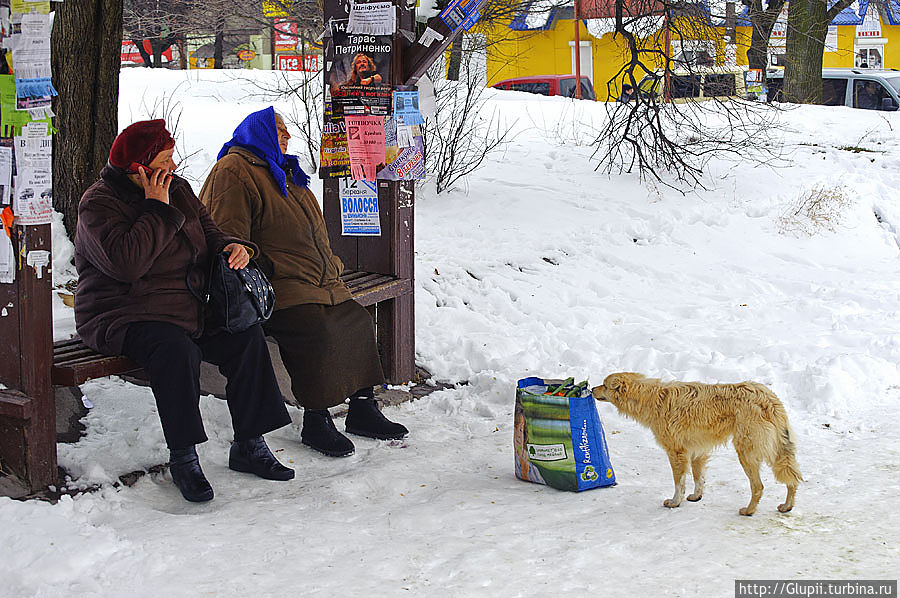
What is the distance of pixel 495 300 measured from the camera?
6.98 metres

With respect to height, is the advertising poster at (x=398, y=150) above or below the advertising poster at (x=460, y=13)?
below

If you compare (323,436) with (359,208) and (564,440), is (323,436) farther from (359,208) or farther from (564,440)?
(359,208)

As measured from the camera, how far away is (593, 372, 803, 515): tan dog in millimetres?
3588

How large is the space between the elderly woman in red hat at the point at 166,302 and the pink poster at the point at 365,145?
4.39 ft

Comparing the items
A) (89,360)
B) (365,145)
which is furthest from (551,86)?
(89,360)

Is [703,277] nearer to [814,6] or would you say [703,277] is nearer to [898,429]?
[898,429]

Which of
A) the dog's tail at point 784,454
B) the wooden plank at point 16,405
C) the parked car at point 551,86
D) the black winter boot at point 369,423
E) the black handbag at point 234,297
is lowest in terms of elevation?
the black winter boot at point 369,423

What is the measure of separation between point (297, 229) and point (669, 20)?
185 inches

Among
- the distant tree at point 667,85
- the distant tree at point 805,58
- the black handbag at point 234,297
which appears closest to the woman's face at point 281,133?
the black handbag at point 234,297

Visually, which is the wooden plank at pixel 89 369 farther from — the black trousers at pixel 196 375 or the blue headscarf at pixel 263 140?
the blue headscarf at pixel 263 140

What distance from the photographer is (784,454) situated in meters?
3.63

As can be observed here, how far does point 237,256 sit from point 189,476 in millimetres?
964

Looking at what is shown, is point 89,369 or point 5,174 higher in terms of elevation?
point 5,174

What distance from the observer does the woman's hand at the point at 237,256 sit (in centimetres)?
414
